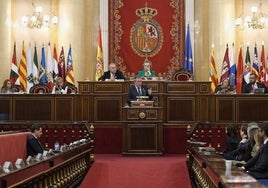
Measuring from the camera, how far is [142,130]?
1243cm

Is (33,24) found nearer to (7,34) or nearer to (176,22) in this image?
(7,34)

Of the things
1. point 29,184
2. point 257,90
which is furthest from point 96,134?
point 29,184

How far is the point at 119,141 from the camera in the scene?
524 inches

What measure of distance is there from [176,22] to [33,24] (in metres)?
4.72

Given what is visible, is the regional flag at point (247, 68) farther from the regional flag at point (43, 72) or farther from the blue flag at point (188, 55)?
the regional flag at point (43, 72)

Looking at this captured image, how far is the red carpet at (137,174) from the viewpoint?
31.8 ft

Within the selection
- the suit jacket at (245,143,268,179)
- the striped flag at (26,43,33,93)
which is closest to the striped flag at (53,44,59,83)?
the striped flag at (26,43,33,93)

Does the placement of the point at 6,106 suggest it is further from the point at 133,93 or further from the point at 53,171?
the point at 53,171

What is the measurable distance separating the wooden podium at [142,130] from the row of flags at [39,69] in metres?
4.69

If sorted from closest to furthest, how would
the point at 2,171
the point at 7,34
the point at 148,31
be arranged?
the point at 2,171
the point at 7,34
the point at 148,31

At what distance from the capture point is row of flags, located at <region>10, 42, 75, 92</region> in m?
16.9

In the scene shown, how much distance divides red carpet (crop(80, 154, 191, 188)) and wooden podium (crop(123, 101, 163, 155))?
3.63ft

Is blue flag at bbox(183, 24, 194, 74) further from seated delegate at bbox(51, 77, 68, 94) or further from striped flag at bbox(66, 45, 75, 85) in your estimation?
seated delegate at bbox(51, 77, 68, 94)

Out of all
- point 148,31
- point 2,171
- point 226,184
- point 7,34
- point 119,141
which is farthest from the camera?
point 148,31
